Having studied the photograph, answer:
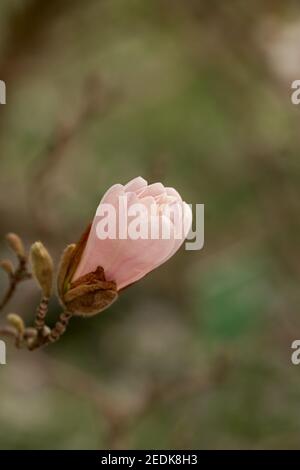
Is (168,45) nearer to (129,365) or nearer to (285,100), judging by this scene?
(285,100)

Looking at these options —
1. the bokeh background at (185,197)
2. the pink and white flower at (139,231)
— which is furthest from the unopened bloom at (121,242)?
the bokeh background at (185,197)

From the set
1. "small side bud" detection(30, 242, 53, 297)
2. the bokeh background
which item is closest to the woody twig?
"small side bud" detection(30, 242, 53, 297)

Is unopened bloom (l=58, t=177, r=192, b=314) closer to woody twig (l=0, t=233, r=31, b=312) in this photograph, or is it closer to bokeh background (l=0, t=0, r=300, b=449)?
woody twig (l=0, t=233, r=31, b=312)

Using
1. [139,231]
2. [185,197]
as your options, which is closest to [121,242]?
[139,231]

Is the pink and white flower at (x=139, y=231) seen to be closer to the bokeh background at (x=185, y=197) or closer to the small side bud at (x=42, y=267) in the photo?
the small side bud at (x=42, y=267)

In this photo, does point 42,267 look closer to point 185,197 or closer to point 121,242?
point 121,242

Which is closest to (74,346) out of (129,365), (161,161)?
(129,365)

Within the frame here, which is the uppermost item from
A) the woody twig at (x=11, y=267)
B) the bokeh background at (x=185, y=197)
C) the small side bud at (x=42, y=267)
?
the bokeh background at (x=185, y=197)
